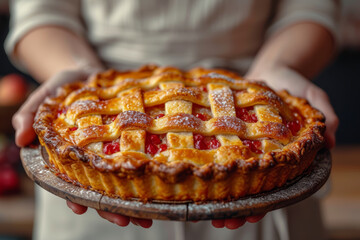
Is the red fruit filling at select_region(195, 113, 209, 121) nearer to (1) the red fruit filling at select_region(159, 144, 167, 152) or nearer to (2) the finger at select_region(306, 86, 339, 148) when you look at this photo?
(1) the red fruit filling at select_region(159, 144, 167, 152)

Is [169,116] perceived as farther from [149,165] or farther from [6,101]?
[6,101]

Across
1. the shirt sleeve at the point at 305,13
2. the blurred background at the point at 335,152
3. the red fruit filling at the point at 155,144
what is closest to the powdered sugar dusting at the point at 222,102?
the red fruit filling at the point at 155,144

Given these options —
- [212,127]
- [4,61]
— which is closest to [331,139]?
[212,127]

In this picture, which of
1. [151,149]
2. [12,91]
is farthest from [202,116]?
[12,91]

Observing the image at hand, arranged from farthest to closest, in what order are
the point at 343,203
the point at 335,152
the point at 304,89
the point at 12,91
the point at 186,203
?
1. the point at 335,152
2. the point at 12,91
3. the point at 343,203
4. the point at 304,89
5. the point at 186,203

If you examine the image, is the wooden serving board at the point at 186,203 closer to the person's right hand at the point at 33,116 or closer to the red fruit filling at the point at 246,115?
the person's right hand at the point at 33,116

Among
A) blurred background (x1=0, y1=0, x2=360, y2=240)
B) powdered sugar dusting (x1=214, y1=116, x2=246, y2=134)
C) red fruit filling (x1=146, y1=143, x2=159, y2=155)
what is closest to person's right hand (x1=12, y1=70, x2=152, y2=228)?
red fruit filling (x1=146, y1=143, x2=159, y2=155)

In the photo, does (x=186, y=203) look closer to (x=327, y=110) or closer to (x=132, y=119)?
(x=132, y=119)
